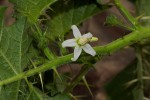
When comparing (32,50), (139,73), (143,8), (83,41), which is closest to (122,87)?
(139,73)

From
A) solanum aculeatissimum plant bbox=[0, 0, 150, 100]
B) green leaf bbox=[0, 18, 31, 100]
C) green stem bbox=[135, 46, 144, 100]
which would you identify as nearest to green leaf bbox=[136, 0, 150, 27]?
green stem bbox=[135, 46, 144, 100]

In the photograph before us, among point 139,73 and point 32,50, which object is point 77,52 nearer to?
point 32,50

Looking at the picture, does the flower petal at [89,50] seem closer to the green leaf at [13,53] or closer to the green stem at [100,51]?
the green stem at [100,51]

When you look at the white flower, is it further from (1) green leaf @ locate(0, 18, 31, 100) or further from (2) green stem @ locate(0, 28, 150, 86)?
(1) green leaf @ locate(0, 18, 31, 100)

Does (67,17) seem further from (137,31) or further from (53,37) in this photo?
(137,31)

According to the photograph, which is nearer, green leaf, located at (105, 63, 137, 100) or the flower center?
the flower center

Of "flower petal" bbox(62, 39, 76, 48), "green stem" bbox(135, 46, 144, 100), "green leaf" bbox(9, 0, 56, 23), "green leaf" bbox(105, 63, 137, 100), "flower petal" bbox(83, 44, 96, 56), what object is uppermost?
"green leaf" bbox(9, 0, 56, 23)

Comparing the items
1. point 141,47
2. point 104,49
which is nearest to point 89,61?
point 104,49
